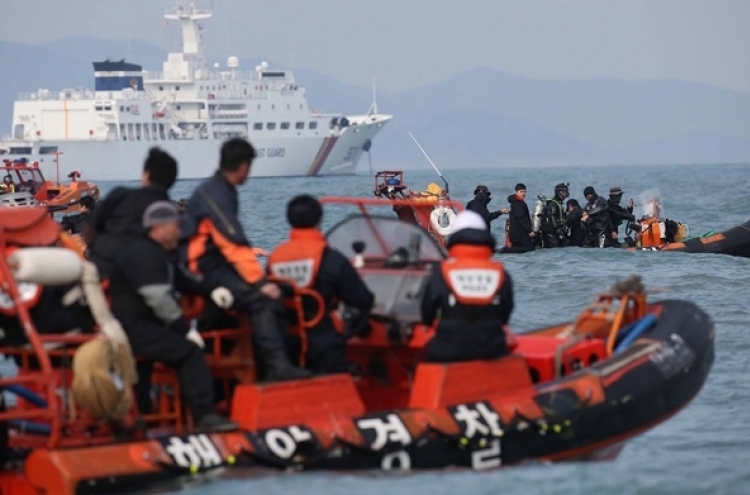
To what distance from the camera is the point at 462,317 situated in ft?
25.6

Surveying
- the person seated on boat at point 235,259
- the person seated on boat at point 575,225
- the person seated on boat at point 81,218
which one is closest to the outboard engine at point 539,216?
the person seated on boat at point 575,225

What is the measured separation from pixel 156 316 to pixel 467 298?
5.41 ft

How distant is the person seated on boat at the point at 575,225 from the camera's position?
2120 cm

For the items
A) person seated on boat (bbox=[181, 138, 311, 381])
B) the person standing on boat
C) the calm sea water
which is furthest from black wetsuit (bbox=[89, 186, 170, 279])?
the person standing on boat

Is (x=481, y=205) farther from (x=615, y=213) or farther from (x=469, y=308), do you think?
(x=469, y=308)

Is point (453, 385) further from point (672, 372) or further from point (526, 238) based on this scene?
point (526, 238)

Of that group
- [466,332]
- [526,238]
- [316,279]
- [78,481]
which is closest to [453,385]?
[466,332]

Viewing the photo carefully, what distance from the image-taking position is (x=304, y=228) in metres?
7.88

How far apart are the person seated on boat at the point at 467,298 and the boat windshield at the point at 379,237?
61 centimetres

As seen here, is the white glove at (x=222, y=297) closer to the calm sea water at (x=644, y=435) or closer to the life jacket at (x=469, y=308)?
the calm sea water at (x=644, y=435)

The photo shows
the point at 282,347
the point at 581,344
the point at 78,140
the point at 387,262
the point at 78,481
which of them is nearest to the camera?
the point at 78,481

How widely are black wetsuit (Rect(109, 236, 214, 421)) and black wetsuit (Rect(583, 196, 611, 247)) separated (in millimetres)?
14484

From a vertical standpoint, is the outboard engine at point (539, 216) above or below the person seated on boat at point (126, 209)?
below

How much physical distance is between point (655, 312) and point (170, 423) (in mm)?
3440
